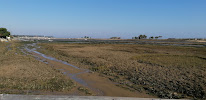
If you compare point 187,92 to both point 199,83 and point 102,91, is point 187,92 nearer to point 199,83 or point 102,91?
point 199,83

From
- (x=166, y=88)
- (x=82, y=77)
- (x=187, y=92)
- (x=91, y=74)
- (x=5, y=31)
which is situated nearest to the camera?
(x=187, y=92)

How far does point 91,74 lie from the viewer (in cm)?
1279

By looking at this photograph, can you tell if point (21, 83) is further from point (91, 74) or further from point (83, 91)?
point (91, 74)

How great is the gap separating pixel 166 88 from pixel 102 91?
419 centimetres

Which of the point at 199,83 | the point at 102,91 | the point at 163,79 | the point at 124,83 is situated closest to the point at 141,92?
the point at 124,83

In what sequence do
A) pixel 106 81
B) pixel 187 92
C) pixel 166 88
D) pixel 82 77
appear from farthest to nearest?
1. pixel 82 77
2. pixel 106 81
3. pixel 166 88
4. pixel 187 92

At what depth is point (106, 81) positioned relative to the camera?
10891mm

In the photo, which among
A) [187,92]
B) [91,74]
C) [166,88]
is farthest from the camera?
[91,74]

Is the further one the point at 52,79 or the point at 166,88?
the point at 52,79

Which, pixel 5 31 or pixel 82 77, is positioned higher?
pixel 5 31

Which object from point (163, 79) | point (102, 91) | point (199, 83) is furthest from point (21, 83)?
point (199, 83)

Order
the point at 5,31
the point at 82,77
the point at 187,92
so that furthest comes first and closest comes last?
the point at 5,31
the point at 82,77
the point at 187,92

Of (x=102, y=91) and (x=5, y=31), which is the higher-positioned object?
(x=5, y=31)

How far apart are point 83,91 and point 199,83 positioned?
8.19m
